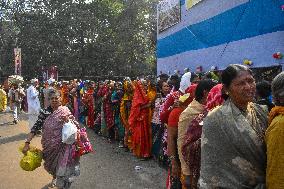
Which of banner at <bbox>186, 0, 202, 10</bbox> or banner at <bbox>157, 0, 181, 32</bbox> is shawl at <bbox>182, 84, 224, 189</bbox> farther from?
banner at <bbox>157, 0, 181, 32</bbox>

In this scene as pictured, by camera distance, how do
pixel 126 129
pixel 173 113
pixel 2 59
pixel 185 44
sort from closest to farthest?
1. pixel 173 113
2. pixel 126 129
3. pixel 185 44
4. pixel 2 59

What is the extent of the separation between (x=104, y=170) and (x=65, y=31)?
28.3m

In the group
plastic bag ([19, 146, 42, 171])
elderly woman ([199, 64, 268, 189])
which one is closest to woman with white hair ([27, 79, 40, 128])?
plastic bag ([19, 146, 42, 171])

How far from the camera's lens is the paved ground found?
6.79 m

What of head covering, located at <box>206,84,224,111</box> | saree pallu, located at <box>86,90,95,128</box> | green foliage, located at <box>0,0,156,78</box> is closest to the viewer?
head covering, located at <box>206,84,224,111</box>

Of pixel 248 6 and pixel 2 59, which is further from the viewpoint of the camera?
pixel 2 59

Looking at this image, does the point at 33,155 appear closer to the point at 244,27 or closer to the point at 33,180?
the point at 33,180

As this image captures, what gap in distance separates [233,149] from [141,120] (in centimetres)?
648

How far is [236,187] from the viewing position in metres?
2.44

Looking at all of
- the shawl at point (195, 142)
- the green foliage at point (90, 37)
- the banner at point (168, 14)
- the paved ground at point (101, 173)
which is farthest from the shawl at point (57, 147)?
the green foliage at point (90, 37)

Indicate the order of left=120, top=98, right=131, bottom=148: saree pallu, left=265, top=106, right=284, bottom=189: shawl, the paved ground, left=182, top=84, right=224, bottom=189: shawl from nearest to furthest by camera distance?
left=265, top=106, right=284, bottom=189: shawl
left=182, top=84, right=224, bottom=189: shawl
the paved ground
left=120, top=98, right=131, bottom=148: saree pallu

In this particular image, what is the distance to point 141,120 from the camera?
8891 millimetres

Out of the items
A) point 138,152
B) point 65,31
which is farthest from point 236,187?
point 65,31

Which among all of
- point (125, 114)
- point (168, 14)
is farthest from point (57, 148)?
point (168, 14)
